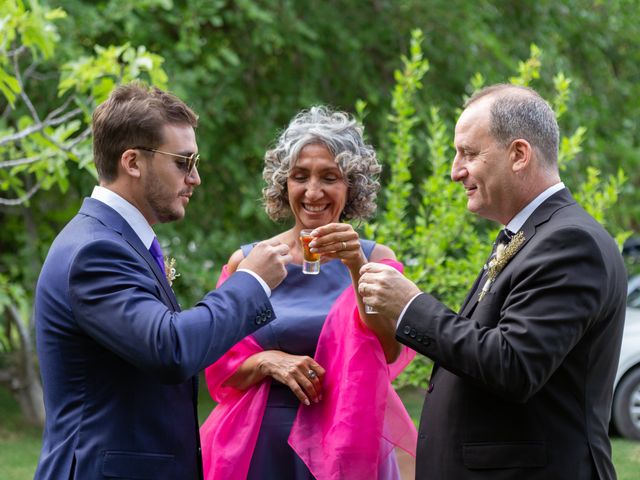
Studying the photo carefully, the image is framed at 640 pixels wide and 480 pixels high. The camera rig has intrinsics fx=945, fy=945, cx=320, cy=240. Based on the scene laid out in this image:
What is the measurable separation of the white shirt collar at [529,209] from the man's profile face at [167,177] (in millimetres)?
1149

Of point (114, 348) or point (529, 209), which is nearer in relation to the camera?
point (114, 348)

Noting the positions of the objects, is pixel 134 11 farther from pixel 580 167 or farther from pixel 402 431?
pixel 402 431

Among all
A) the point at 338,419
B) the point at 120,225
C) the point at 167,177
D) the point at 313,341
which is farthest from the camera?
the point at 313,341

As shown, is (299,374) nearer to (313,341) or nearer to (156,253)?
(313,341)

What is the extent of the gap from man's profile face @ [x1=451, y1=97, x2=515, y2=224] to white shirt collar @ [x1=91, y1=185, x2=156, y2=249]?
111 centimetres

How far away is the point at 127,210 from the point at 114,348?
55 cm

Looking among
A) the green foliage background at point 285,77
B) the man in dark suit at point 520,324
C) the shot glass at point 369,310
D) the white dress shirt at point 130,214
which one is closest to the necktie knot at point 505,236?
the man in dark suit at point 520,324

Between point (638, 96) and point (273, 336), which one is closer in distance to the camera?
point (273, 336)

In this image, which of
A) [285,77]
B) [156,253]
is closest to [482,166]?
[156,253]

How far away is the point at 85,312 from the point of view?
2.86 m

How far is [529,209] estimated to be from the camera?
320 cm

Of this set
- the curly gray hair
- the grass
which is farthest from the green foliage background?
the curly gray hair

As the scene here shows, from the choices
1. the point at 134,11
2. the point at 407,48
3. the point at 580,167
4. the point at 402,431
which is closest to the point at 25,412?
the point at 134,11

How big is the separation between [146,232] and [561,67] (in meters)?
7.94
